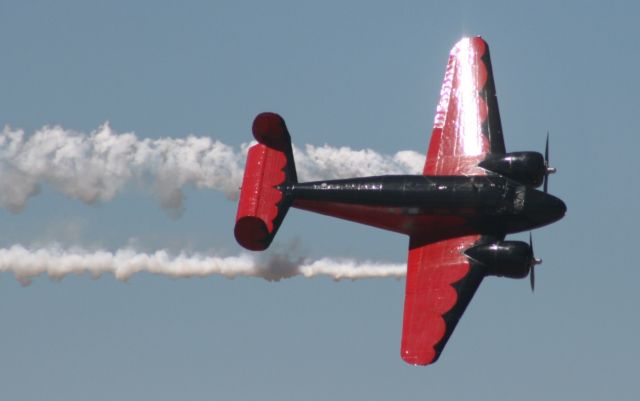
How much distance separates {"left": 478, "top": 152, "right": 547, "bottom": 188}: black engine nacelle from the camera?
257 ft

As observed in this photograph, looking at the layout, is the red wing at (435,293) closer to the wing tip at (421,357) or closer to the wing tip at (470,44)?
the wing tip at (421,357)

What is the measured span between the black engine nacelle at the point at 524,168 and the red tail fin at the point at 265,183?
739 centimetres

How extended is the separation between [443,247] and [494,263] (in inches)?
92.0

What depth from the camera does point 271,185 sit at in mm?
79938

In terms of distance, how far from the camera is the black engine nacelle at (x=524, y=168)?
78.3m

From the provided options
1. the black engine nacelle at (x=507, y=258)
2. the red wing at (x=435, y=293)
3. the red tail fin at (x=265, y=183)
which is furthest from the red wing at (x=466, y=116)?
the red tail fin at (x=265, y=183)

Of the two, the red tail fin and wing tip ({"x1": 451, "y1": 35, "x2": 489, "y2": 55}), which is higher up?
wing tip ({"x1": 451, "y1": 35, "x2": 489, "y2": 55})

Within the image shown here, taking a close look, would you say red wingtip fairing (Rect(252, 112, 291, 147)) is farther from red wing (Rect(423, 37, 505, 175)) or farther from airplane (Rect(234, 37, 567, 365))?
red wing (Rect(423, 37, 505, 175))

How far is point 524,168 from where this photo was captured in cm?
7825

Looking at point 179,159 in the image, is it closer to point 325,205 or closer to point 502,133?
point 325,205

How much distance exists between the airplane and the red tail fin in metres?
0.03

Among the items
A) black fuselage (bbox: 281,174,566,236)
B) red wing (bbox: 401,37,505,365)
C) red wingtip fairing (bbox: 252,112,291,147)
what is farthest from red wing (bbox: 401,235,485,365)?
red wingtip fairing (bbox: 252,112,291,147)

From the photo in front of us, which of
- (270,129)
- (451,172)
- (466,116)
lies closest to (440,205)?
(451,172)

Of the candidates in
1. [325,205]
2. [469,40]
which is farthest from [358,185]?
[469,40]
